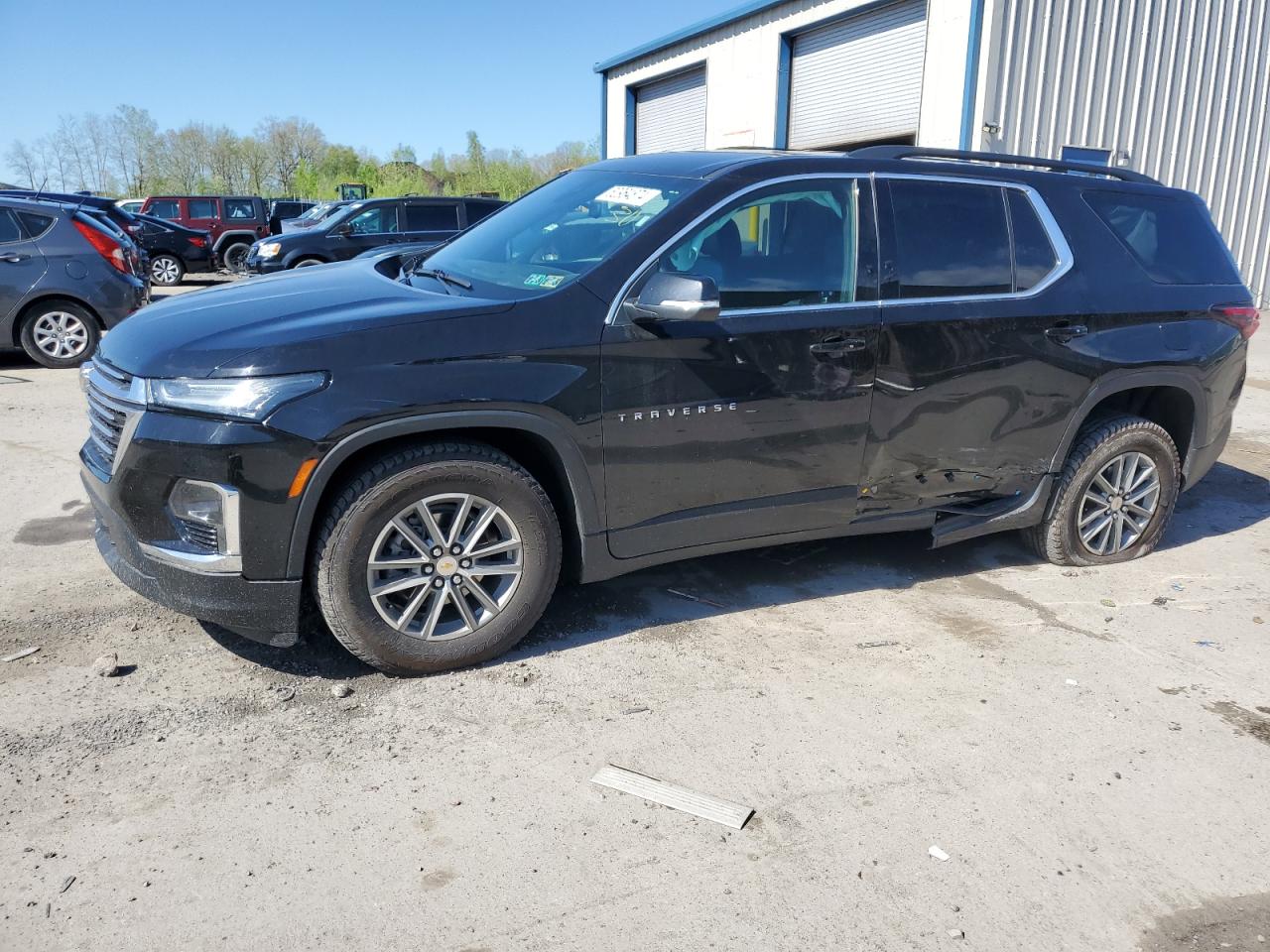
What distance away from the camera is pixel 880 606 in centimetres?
443

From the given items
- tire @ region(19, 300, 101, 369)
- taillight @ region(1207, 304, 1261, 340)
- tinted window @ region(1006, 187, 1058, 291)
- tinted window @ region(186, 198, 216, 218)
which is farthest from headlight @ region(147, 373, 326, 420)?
tinted window @ region(186, 198, 216, 218)

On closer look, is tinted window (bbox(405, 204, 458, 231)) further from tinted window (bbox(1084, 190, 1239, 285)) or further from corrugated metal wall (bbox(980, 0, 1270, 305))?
tinted window (bbox(1084, 190, 1239, 285))

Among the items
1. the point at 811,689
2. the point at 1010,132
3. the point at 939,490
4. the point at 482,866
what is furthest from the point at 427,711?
the point at 1010,132

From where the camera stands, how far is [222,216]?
2403cm

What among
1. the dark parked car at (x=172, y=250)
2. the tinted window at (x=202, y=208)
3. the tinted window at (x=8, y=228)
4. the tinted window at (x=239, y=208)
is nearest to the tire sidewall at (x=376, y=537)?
the tinted window at (x=8, y=228)

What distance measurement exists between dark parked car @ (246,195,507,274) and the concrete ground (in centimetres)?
1261

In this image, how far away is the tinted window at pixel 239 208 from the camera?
24.1 metres

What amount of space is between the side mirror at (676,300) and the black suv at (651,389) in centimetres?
1

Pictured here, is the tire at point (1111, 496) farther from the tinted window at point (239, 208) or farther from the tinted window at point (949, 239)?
the tinted window at point (239, 208)

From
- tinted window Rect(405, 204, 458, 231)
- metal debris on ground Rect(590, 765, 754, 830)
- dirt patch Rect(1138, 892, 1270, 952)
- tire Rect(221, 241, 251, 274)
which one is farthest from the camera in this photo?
tire Rect(221, 241, 251, 274)

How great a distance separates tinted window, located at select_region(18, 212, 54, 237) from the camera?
9430 mm

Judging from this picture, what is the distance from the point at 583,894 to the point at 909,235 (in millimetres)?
2945

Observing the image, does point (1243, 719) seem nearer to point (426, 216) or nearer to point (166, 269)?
point (426, 216)

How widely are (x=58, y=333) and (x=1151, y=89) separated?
46.9ft
